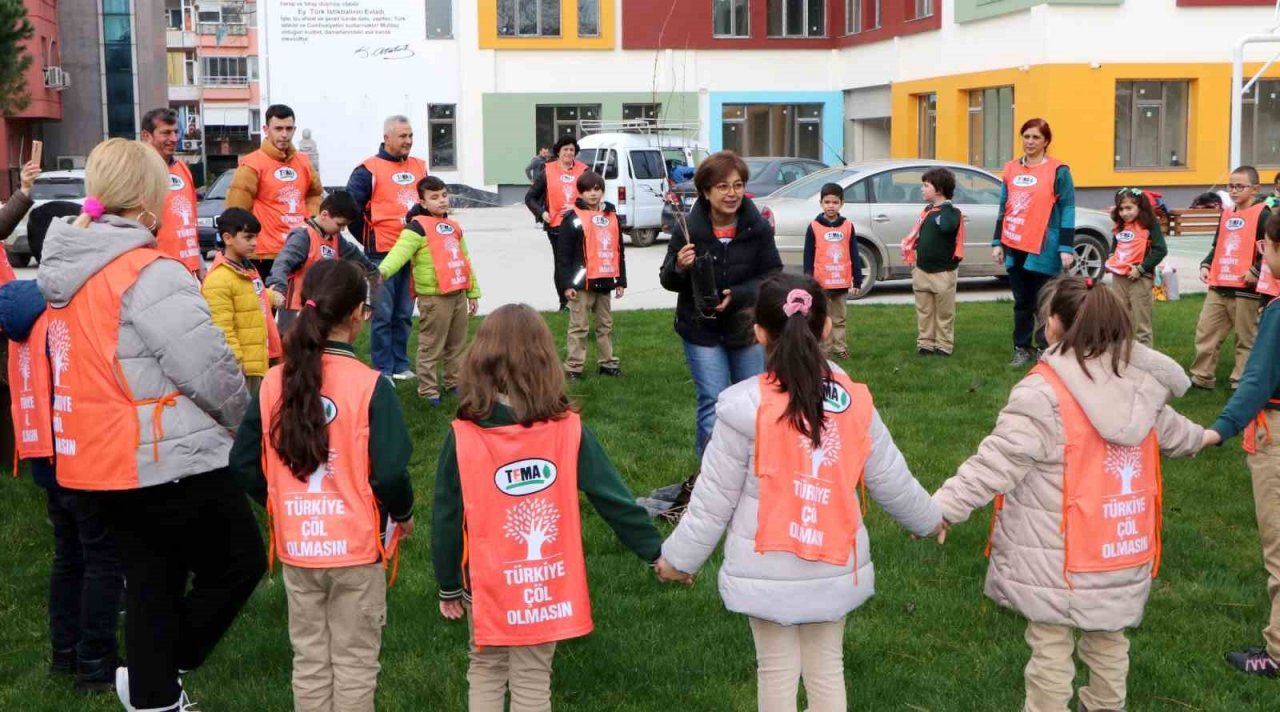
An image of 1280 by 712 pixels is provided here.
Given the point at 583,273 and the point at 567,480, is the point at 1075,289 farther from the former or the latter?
the point at 583,273

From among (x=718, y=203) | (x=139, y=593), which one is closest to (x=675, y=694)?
(x=139, y=593)

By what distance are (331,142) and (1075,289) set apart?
3863cm

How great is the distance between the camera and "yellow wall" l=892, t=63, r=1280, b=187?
28578 millimetres

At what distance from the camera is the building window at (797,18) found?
41.5 meters

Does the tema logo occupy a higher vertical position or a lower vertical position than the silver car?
lower

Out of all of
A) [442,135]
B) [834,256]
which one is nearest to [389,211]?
[834,256]

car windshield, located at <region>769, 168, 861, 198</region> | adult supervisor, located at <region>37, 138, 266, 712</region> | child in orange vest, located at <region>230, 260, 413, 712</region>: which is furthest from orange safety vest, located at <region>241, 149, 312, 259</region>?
car windshield, located at <region>769, 168, 861, 198</region>

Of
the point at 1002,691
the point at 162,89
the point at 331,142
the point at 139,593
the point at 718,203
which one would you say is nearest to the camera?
the point at 139,593

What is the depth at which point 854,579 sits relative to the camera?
12.9 feet

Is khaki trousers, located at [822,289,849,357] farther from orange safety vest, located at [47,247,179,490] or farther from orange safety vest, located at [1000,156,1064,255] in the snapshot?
orange safety vest, located at [47,247,179,490]

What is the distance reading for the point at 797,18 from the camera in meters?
41.7

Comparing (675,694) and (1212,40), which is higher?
(1212,40)

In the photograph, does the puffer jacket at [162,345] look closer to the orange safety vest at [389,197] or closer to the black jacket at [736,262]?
the black jacket at [736,262]

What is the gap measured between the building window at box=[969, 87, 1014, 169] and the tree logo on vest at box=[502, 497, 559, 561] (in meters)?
27.9
